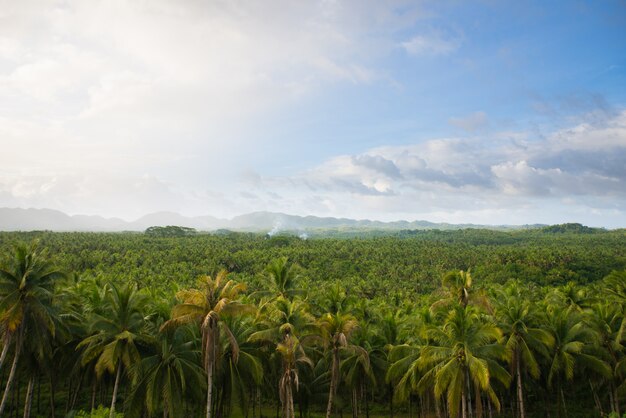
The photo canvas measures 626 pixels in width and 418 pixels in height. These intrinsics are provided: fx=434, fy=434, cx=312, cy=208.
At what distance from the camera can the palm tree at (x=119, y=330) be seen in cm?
2916

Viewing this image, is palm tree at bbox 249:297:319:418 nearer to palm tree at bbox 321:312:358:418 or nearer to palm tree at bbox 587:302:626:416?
palm tree at bbox 321:312:358:418

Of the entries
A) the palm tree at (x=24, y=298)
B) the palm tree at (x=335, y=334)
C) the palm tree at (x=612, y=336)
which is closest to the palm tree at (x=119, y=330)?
the palm tree at (x=24, y=298)

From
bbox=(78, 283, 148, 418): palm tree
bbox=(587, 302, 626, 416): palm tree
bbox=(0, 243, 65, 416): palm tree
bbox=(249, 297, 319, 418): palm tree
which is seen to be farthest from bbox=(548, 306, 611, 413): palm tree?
bbox=(0, 243, 65, 416): palm tree

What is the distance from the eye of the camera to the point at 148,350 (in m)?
31.8

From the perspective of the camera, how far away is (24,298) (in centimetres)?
2867

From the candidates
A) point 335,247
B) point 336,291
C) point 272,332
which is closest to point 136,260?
point 335,247

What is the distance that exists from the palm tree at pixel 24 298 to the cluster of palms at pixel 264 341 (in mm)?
81

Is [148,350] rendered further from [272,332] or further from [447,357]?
[447,357]

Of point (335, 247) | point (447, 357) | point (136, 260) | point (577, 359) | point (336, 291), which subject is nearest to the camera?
point (447, 357)

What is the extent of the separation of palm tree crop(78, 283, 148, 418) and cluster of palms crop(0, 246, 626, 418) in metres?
0.09

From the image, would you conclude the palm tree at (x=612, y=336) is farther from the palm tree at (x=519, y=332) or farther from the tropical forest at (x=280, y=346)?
the palm tree at (x=519, y=332)

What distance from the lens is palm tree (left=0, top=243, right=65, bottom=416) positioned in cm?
2792

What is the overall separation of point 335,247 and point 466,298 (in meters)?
123

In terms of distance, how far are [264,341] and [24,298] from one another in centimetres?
1714
